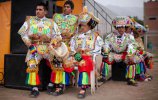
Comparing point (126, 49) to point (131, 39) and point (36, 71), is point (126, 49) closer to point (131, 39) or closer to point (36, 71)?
point (131, 39)

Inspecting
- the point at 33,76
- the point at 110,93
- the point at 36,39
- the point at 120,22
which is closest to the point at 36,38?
the point at 36,39

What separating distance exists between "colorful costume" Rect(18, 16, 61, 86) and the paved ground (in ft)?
1.48

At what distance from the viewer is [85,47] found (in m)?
6.20

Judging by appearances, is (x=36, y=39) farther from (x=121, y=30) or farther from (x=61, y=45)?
(x=121, y=30)

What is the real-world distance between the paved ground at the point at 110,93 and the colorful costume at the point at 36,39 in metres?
0.45

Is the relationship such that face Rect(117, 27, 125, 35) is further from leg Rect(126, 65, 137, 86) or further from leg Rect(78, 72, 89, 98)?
leg Rect(78, 72, 89, 98)

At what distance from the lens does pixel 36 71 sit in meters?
5.97

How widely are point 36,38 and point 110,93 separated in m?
2.04

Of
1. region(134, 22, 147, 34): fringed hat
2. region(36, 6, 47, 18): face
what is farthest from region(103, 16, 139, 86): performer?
region(36, 6, 47, 18): face

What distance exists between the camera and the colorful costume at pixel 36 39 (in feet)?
19.5

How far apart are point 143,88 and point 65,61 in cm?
235

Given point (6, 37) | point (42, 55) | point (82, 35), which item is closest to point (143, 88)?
point (82, 35)

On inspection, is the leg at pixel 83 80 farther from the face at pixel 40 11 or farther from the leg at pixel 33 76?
the face at pixel 40 11

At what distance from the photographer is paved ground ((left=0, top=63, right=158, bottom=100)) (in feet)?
19.5
